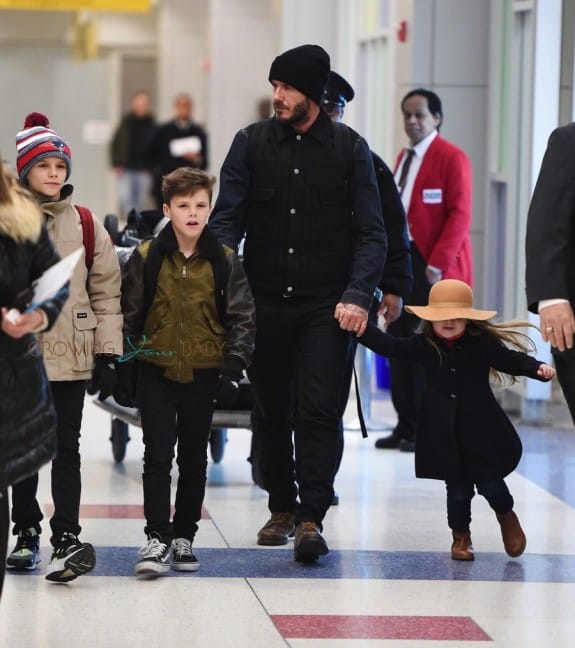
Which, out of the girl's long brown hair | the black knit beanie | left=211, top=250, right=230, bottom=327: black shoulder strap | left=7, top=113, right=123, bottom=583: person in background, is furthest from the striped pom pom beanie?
the girl's long brown hair

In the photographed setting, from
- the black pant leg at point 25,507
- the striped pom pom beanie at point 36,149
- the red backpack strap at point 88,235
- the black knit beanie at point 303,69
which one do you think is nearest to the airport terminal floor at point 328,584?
the black pant leg at point 25,507

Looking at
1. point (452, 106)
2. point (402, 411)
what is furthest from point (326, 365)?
point (452, 106)

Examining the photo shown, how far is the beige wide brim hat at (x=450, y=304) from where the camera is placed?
6.67 metres

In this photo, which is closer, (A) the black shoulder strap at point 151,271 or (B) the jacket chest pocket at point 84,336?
(B) the jacket chest pocket at point 84,336

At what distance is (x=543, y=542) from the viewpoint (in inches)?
286

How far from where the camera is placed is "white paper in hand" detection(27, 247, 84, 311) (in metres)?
4.89

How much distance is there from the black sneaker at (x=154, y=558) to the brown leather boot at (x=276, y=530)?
0.68 meters

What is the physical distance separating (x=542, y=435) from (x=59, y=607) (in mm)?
5114

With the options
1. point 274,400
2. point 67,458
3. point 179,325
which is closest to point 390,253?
point 274,400

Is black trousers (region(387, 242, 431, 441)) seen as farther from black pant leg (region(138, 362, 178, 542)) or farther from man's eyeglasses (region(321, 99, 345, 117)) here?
black pant leg (region(138, 362, 178, 542))

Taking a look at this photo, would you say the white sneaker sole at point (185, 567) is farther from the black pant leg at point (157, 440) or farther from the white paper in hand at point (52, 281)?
the white paper in hand at point (52, 281)

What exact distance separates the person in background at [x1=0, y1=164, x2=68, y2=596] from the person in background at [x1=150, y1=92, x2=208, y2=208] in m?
19.6

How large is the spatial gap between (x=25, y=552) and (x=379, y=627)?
1466mm

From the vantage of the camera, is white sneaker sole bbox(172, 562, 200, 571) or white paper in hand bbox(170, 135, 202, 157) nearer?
white sneaker sole bbox(172, 562, 200, 571)
